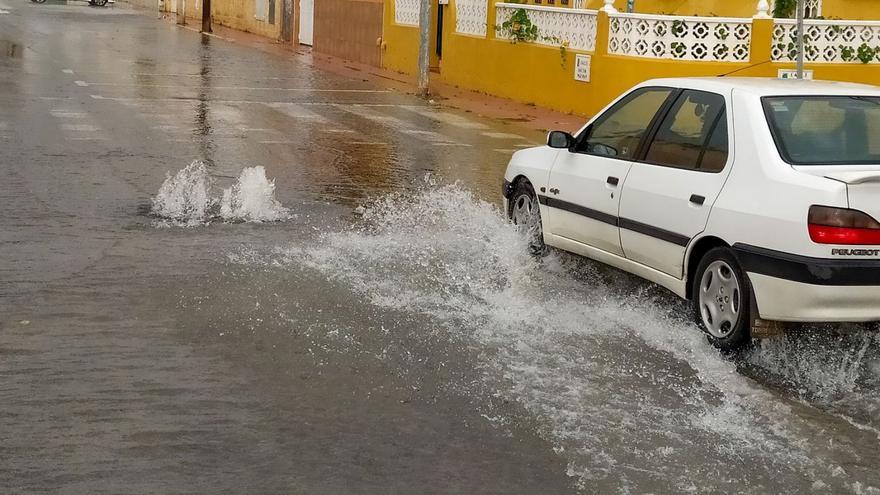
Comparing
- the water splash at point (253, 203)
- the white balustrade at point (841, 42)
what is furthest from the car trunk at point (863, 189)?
the white balustrade at point (841, 42)

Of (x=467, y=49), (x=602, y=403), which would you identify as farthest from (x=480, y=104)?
(x=602, y=403)

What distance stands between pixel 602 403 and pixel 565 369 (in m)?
0.57

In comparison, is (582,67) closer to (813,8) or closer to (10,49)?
(813,8)

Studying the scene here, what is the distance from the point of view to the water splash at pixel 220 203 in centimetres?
1132

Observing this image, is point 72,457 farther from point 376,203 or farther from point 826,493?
point 376,203

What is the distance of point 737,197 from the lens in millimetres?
7199

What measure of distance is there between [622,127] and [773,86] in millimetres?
1183

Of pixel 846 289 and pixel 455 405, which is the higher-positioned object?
pixel 846 289

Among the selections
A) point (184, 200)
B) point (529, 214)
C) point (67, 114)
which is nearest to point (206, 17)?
point (67, 114)

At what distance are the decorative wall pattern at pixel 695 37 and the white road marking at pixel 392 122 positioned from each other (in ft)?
13.5

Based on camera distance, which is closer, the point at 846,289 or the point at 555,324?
the point at 846,289

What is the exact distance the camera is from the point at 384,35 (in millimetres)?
32812

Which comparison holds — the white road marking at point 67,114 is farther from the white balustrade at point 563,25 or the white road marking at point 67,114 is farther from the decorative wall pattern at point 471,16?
the decorative wall pattern at point 471,16

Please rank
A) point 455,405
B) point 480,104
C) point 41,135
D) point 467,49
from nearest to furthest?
point 455,405 < point 41,135 < point 480,104 < point 467,49
